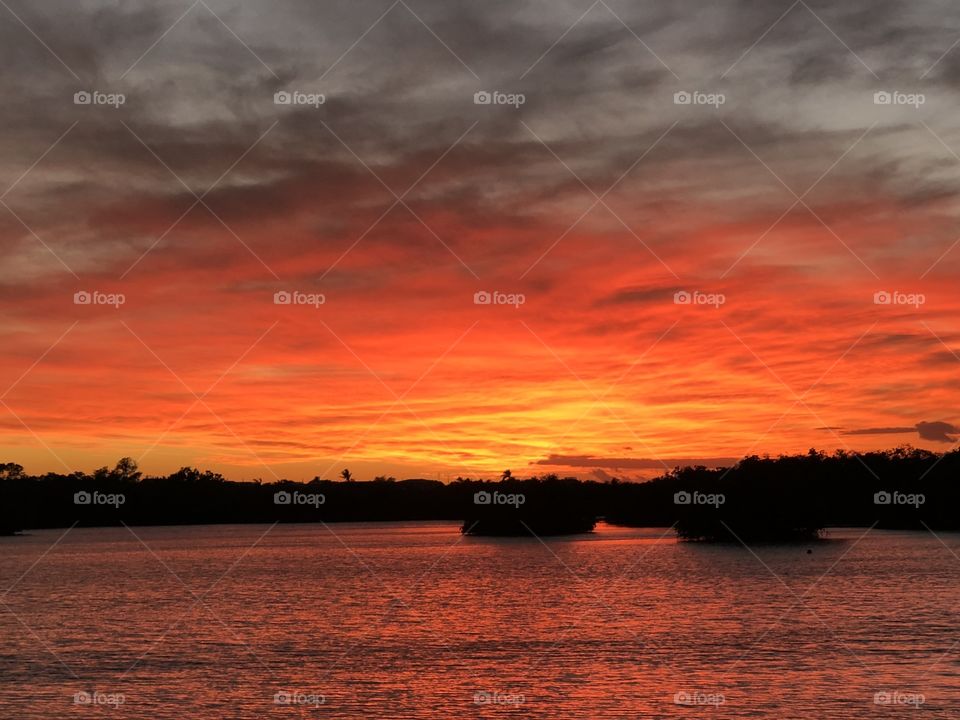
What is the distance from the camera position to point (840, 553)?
196 m

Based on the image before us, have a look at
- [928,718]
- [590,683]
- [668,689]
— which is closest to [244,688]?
[590,683]

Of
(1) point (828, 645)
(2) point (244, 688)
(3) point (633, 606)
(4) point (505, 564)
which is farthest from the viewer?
(4) point (505, 564)

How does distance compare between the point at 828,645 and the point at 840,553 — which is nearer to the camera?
the point at 828,645

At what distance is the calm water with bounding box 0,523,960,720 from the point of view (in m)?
53.5

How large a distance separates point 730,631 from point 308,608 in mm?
43136

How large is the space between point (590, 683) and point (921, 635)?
31067 mm

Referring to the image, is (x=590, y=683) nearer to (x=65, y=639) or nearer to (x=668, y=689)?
(x=668, y=689)

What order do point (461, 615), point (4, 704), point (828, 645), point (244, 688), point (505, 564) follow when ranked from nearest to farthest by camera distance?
point (4, 704)
point (244, 688)
point (828, 645)
point (461, 615)
point (505, 564)

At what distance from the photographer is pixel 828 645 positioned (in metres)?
72.9

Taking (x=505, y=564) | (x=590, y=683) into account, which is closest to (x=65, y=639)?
(x=590, y=683)

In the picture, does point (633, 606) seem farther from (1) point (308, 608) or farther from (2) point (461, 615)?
(1) point (308, 608)

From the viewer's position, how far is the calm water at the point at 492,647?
175ft

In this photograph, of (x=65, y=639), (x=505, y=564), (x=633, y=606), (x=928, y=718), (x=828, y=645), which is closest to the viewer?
(x=928, y=718)

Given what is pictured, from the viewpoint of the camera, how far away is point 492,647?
73.6 meters
